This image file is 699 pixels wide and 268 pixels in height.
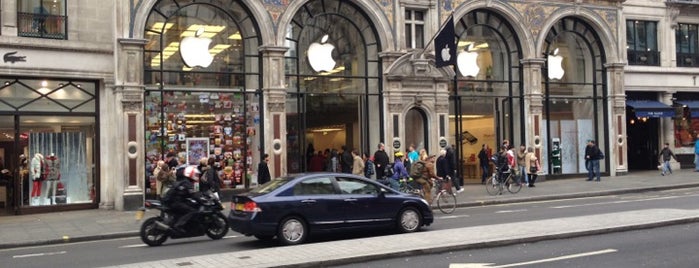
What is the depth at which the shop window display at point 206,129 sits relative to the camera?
20.7 meters

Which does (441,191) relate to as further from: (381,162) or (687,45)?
(687,45)

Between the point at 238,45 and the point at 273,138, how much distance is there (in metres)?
3.38

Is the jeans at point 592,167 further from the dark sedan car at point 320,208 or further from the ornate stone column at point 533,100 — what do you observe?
the dark sedan car at point 320,208

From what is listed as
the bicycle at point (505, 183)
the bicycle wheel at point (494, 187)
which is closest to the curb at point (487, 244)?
the bicycle at point (505, 183)

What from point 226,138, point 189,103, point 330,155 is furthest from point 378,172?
point 189,103

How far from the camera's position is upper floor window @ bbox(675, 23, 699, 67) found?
32.2 m

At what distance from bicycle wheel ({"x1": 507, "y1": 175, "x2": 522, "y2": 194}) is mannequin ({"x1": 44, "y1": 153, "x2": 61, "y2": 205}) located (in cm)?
1424

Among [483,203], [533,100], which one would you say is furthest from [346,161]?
[533,100]

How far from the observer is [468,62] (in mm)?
26688

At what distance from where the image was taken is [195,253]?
11.3 meters

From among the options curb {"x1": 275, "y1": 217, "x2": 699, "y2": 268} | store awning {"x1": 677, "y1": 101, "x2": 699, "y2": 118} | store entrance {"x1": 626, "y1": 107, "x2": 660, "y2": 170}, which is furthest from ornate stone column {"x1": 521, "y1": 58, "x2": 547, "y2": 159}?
curb {"x1": 275, "y1": 217, "x2": 699, "y2": 268}

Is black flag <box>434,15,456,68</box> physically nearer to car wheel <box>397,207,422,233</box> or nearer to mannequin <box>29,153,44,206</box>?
car wheel <box>397,207,422,233</box>

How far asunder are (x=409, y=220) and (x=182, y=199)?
14.4 feet

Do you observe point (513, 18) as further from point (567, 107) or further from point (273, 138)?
point (273, 138)
